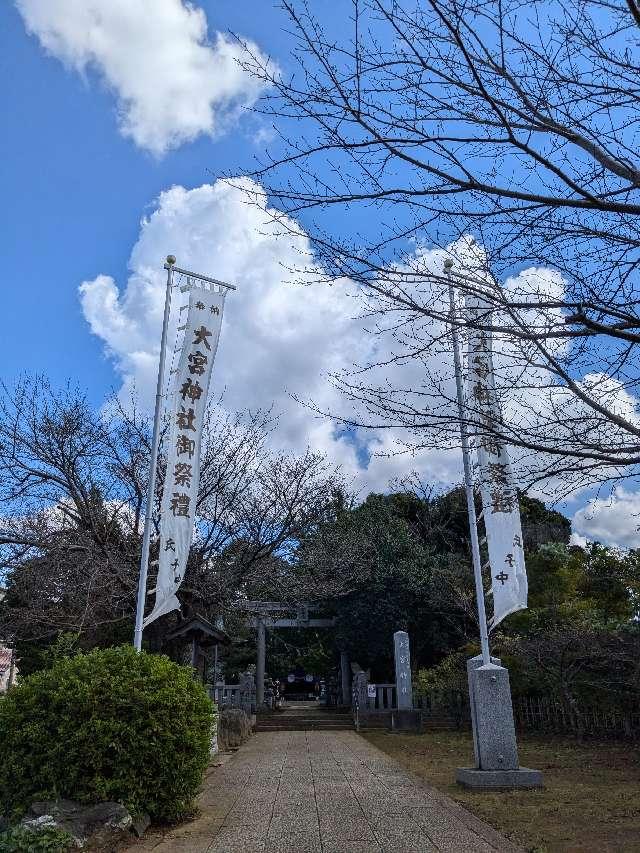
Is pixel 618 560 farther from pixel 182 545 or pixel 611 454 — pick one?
pixel 611 454

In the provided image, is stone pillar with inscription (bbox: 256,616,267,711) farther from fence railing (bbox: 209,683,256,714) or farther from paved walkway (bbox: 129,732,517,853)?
paved walkway (bbox: 129,732,517,853)

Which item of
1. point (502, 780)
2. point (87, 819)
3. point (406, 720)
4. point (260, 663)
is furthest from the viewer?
point (260, 663)

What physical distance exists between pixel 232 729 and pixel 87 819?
9519 millimetres

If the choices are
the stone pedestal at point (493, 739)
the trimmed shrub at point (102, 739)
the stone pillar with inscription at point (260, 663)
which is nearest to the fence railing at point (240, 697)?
the stone pillar with inscription at point (260, 663)

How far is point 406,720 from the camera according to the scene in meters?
16.2

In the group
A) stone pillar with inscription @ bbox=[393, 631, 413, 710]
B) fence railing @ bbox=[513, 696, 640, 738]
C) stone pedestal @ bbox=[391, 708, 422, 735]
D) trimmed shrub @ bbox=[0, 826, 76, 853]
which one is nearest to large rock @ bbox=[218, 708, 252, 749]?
stone pedestal @ bbox=[391, 708, 422, 735]

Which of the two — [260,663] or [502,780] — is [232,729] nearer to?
[502,780]

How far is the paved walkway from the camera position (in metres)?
4.88

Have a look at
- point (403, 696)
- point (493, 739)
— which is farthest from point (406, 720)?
point (493, 739)

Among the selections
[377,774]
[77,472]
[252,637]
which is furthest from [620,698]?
[252,637]

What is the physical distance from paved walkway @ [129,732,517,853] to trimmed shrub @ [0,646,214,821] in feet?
→ 1.39

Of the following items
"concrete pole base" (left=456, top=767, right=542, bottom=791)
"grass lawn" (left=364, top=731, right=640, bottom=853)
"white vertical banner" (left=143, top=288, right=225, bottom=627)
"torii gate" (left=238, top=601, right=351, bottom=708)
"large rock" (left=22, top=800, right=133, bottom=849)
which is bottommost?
"grass lawn" (left=364, top=731, right=640, bottom=853)

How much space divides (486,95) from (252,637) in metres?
24.8

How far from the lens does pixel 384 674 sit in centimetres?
2225
